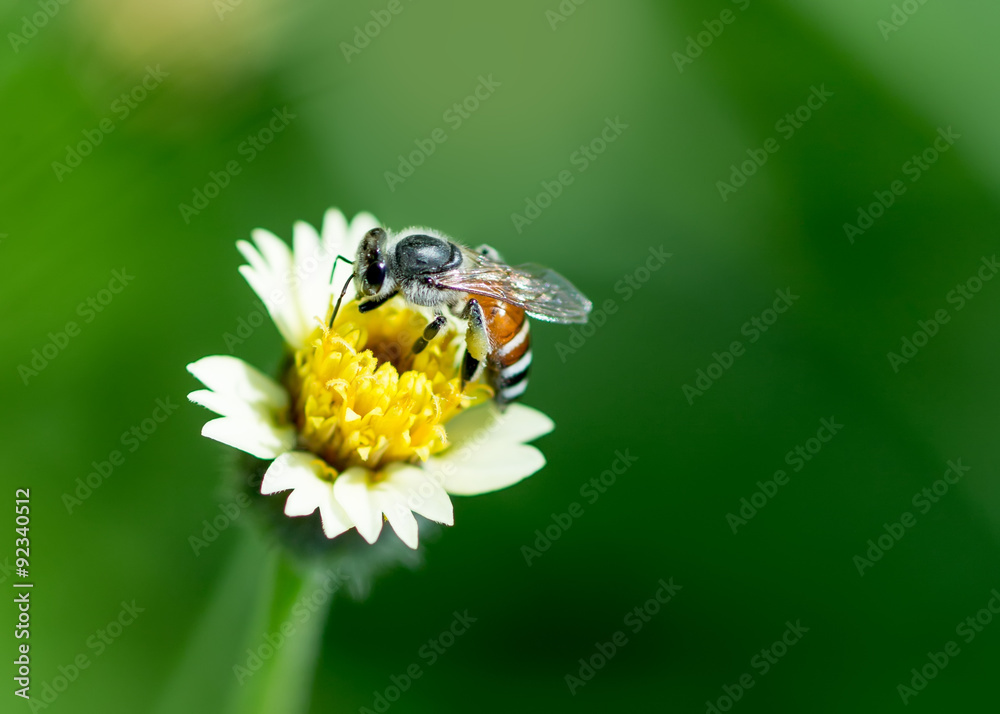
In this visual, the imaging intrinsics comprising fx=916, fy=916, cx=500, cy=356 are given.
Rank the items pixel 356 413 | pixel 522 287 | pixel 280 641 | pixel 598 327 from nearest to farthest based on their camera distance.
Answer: pixel 356 413 < pixel 280 641 < pixel 522 287 < pixel 598 327

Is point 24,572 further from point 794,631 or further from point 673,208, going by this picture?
point 673,208

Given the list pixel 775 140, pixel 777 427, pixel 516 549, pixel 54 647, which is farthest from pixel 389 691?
pixel 775 140

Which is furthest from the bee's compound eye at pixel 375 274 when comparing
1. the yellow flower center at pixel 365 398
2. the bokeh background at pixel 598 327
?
the bokeh background at pixel 598 327

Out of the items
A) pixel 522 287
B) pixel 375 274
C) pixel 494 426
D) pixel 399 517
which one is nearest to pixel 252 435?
pixel 399 517

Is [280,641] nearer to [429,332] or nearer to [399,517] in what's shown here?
[399,517]

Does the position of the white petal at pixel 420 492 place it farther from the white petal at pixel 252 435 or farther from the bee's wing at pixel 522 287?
the bee's wing at pixel 522 287

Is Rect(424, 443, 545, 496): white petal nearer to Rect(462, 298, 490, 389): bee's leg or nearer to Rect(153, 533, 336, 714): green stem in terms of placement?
Rect(462, 298, 490, 389): bee's leg

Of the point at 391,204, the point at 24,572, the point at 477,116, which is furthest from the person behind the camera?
the point at 477,116
